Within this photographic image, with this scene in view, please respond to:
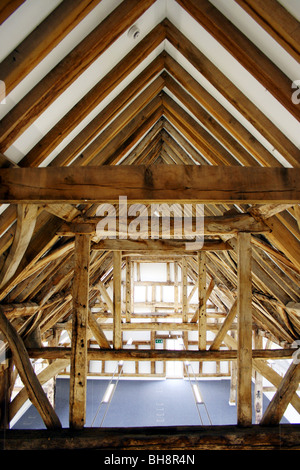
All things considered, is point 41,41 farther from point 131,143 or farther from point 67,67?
point 131,143

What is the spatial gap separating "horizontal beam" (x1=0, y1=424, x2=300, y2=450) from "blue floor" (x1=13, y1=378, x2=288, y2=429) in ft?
19.0

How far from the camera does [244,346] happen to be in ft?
10.2

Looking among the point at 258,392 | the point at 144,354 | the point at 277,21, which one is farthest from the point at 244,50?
the point at 258,392

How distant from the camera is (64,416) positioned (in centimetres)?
955

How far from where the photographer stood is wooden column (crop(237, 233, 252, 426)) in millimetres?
2995

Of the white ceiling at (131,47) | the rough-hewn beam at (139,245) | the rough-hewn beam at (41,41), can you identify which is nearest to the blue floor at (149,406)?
the rough-hewn beam at (139,245)

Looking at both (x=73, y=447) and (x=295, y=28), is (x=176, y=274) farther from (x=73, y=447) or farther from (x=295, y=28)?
(x=295, y=28)

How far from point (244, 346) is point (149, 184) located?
2120 mm

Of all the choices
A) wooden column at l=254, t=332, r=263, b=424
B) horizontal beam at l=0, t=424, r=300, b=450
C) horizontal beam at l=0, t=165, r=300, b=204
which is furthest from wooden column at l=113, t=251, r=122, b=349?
wooden column at l=254, t=332, r=263, b=424

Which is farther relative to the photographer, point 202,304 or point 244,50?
point 202,304

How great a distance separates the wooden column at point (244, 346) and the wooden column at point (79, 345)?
1650 mm

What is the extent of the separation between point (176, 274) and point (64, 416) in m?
6.92

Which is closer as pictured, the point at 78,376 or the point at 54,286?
the point at 78,376

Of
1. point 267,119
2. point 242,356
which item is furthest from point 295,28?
point 242,356
